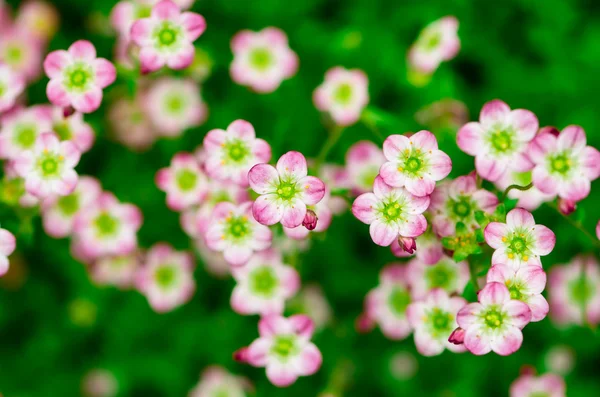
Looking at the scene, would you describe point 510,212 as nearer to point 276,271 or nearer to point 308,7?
point 276,271

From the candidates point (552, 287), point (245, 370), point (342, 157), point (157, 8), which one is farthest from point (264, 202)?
point (552, 287)

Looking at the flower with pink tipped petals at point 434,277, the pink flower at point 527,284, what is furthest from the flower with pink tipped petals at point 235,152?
the pink flower at point 527,284

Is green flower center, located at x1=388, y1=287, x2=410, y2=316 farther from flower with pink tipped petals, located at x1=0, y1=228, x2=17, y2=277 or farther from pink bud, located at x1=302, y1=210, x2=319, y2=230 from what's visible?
flower with pink tipped petals, located at x1=0, y1=228, x2=17, y2=277

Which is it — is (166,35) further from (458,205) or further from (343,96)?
(458,205)

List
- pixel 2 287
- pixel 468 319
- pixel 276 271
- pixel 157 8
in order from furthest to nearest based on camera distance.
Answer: pixel 2 287 → pixel 276 271 → pixel 157 8 → pixel 468 319

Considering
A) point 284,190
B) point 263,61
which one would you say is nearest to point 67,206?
point 263,61

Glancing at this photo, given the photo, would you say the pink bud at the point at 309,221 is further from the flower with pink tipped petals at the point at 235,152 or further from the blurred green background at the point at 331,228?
the blurred green background at the point at 331,228
